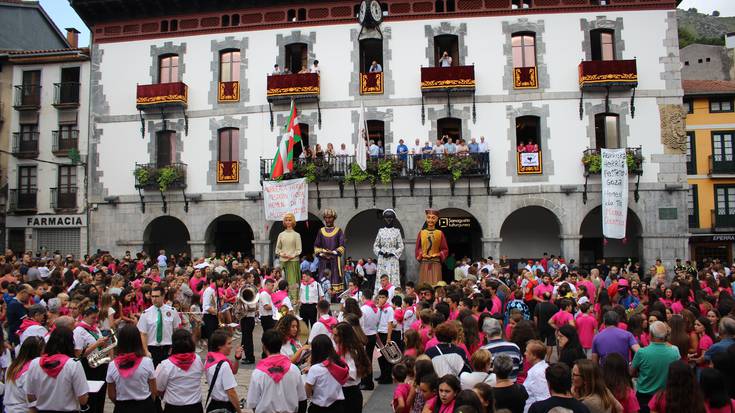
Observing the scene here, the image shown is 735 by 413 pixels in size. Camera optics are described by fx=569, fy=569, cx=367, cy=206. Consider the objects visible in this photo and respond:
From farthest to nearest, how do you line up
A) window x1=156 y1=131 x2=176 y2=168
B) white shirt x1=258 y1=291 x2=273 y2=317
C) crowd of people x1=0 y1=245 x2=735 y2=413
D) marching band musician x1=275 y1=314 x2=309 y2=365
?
window x1=156 y1=131 x2=176 y2=168
white shirt x1=258 y1=291 x2=273 y2=317
marching band musician x1=275 y1=314 x2=309 y2=365
crowd of people x1=0 y1=245 x2=735 y2=413

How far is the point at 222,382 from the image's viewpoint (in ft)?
20.5

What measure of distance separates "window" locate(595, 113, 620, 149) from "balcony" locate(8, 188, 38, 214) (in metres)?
27.0

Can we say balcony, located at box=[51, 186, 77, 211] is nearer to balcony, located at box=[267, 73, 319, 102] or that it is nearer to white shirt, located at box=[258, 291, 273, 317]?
balcony, located at box=[267, 73, 319, 102]

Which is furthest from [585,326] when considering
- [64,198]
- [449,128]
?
[64,198]

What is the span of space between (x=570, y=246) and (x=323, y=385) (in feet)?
65.1

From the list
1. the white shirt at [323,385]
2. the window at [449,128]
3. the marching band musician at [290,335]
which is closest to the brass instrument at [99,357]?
the marching band musician at [290,335]

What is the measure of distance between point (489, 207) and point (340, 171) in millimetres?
6578

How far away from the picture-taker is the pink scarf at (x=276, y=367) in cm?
607

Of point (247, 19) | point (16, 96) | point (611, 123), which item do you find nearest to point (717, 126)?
point (611, 123)

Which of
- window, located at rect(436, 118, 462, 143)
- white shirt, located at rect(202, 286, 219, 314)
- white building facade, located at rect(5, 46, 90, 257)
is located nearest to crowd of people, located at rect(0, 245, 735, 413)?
white shirt, located at rect(202, 286, 219, 314)

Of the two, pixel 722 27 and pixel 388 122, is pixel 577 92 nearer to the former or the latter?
pixel 388 122

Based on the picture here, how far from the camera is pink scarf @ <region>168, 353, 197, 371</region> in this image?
6.34 meters

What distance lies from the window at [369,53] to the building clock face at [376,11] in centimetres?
106

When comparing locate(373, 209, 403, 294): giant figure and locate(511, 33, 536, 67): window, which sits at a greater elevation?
locate(511, 33, 536, 67): window
